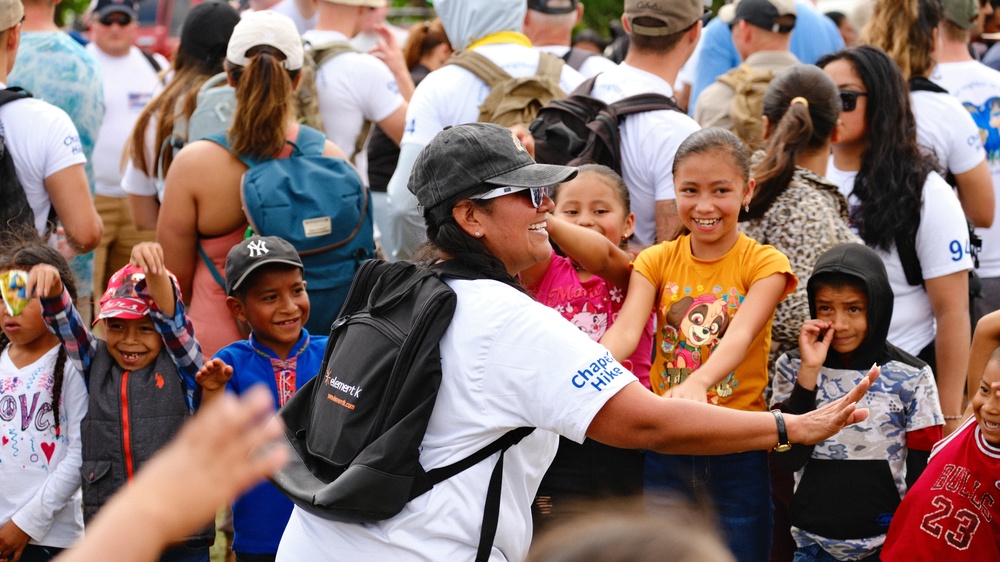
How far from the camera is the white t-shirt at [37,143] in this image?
514cm

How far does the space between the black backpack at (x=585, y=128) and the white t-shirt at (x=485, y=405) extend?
1.85 metres

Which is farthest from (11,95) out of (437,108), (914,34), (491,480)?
(914,34)

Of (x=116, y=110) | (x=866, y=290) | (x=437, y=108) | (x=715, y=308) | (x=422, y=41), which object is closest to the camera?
(x=715, y=308)

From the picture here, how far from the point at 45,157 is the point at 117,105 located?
2.87 m

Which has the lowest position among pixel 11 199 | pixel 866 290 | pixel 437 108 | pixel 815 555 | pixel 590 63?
pixel 11 199

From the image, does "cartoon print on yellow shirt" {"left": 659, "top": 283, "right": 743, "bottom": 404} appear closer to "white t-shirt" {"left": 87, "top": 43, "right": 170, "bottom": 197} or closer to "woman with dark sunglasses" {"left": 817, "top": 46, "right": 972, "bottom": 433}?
"woman with dark sunglasses" {"left": 817, "top": 46, "right": 972, "bottom": 433}

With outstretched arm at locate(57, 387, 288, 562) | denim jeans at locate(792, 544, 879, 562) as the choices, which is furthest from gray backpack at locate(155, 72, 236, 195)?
outstretched arm at locate(57, 387, 288, 562)

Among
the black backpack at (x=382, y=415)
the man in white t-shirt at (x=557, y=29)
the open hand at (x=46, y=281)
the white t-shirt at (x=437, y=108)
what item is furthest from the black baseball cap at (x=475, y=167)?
the man in white t-shirt at (x=557, y=29)

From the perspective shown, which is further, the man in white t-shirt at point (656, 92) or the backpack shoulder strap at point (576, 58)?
the backpack shoulder strap at point (576, 58)

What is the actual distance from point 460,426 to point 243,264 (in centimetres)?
173

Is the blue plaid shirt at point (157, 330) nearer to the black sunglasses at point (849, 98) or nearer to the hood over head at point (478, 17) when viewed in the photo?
the hood over head at point (478, 17)

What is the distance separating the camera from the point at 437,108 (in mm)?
5578

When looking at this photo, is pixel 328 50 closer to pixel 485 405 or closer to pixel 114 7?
pixel 114 7

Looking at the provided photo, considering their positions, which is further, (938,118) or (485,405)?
(938,118)
